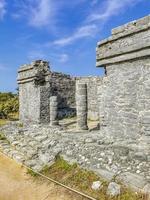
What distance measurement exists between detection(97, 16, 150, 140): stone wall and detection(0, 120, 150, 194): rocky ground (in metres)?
0.53

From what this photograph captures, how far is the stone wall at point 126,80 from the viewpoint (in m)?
9.77

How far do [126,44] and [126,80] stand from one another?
1175 mm

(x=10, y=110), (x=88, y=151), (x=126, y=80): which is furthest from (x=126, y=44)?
(x=10, y=110)

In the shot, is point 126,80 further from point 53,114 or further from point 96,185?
point 53,114

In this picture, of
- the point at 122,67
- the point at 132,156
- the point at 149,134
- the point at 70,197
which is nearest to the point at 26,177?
the point at 70,197

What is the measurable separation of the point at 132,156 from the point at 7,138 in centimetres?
759

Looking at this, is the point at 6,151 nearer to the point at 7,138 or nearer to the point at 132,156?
the point at 7,138

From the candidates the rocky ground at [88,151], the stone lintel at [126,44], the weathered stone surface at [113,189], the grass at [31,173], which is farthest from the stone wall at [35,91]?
the weathered stone surface at [113,189]

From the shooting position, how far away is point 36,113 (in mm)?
17328

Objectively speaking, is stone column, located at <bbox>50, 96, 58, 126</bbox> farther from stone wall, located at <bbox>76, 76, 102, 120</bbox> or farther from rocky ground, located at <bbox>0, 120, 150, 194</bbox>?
stone wall, located at <bbox>76, 76, 102, 120</bbox>

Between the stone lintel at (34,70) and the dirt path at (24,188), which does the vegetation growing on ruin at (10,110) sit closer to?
the stone lintel at (34,70)

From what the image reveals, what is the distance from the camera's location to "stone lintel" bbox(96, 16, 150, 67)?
9.78 m

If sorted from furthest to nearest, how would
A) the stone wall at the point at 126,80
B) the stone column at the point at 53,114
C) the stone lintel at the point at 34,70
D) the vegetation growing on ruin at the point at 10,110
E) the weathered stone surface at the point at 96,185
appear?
the vegetation growing on ruin at the point at 10,110 < the stone lintel at the point at 34,70 < the stone column at the point at 53,114 < the stone wall at the point at 126,80 < the weathered stone surface at the point at 96,185

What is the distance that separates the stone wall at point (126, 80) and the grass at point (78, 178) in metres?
2.33
